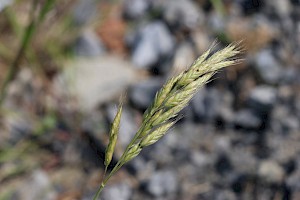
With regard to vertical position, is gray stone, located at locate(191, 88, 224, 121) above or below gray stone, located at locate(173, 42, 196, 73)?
below

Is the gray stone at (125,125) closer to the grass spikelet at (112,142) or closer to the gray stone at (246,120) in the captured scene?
the gray stone at (246,120)

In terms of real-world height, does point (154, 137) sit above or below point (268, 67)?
above

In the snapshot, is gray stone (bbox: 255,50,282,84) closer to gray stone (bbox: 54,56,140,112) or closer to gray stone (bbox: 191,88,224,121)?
gray stone (bbox: 191,88,224,121)

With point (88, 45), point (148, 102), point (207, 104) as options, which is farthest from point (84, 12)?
point (207, 104)

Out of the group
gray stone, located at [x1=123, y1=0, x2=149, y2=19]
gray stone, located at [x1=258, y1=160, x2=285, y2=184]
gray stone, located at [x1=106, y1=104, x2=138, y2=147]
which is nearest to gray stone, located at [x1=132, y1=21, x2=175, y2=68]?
gray stone, located at [x1=123, y1=0, x2=149, y2=19]

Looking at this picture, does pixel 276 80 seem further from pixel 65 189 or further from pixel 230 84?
pixel 65 189

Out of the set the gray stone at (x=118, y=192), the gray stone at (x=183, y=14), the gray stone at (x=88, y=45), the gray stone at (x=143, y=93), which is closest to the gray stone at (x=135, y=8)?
the gray stone at (x=183, y=14)

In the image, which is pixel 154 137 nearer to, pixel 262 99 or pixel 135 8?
pixel 262 99
